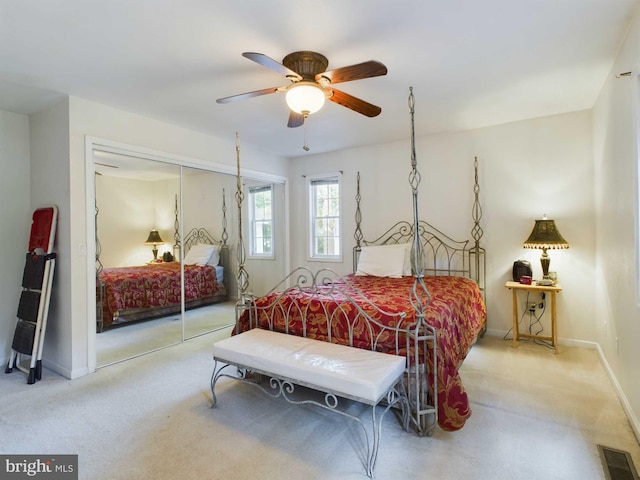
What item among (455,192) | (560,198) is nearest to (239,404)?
(455,192)

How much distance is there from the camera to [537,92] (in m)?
3.08

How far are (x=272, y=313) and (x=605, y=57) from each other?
10.4 feet

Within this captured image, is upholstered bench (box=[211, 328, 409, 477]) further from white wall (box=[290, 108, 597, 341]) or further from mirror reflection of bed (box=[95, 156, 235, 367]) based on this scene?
white wall (box=[290, 108, 597, 341])

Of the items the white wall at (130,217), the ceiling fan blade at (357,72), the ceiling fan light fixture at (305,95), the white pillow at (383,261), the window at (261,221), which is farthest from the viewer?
the window at (261,221)

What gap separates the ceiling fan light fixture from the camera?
87.6 inches

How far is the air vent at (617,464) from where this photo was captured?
174 cm

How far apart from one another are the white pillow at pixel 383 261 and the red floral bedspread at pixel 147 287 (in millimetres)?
2033

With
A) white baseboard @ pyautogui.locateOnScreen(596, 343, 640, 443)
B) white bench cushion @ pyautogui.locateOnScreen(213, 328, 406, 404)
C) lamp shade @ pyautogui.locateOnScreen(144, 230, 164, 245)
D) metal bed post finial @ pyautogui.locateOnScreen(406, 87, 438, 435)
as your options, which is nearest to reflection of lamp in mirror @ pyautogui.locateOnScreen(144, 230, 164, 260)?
lamp shade @ pyautogui.locateOnScreen(144, 230, 164, 245)

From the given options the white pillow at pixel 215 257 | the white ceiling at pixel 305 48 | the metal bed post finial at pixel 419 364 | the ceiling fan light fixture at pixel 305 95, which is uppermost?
the white ceiling at pixel 305 48

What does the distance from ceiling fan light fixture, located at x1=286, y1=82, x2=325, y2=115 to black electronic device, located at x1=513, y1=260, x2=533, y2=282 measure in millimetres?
2909

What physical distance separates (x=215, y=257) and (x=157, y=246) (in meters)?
0.77

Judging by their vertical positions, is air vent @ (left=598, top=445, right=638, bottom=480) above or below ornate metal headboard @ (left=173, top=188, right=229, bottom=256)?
below

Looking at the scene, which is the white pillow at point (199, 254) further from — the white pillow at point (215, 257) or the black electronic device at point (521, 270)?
the black electronic device at point (521, 270)

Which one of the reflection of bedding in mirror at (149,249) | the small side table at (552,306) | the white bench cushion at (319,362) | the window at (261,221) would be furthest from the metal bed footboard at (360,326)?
the window at (261,221)
